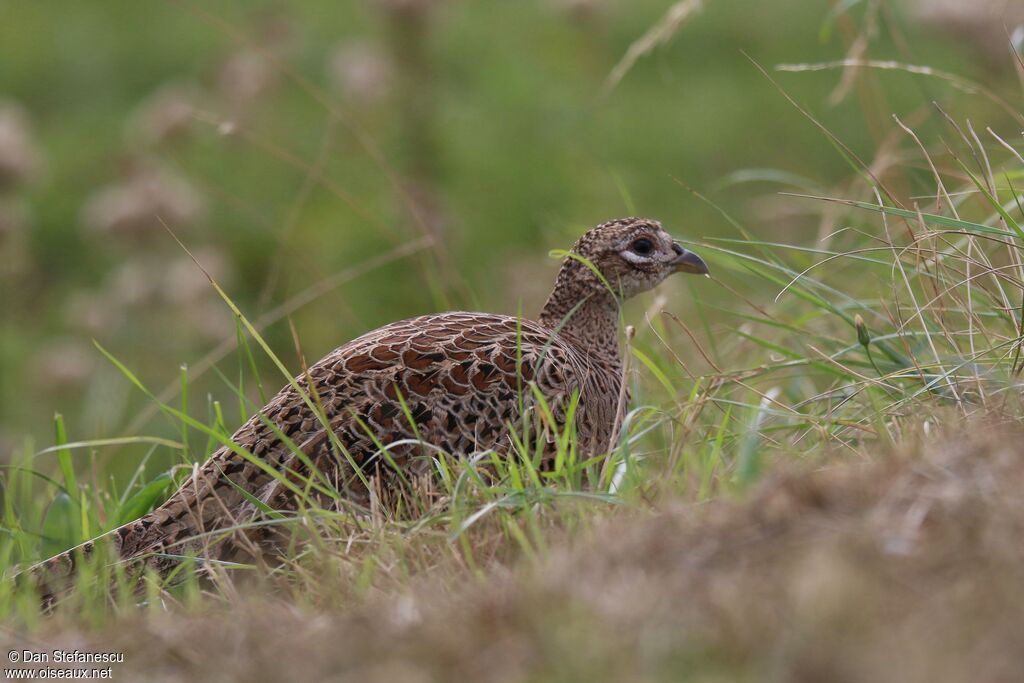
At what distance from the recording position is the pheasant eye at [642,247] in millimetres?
4363

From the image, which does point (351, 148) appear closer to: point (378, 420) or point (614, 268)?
point (614, 268)

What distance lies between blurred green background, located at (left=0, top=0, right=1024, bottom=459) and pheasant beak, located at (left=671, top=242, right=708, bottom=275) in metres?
2.44

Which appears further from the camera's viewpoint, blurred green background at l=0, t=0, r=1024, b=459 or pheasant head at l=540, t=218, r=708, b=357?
blurred green background at l=0, t=0, r=1024, b=459

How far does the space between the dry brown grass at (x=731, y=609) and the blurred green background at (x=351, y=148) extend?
453cm

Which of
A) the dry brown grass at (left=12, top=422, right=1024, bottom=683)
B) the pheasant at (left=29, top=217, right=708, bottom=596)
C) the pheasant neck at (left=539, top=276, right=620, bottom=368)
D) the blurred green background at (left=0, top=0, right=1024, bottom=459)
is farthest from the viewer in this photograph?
the blurred green background at (left=0, top=0, right=1024, bottom=459)

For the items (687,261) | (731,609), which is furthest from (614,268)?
(731,609)

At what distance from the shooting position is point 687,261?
4383mm

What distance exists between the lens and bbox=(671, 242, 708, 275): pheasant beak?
4.37 meters

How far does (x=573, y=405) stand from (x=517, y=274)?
3956 millimetres

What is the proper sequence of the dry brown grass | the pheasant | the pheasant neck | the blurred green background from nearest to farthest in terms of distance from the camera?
the dry brown grass → the pheasant → the pheasant neck → the blurred green background

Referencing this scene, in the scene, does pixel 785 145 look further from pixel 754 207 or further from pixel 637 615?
pixel 637 615

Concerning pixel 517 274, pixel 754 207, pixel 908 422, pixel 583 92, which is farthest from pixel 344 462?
pixel 583 92

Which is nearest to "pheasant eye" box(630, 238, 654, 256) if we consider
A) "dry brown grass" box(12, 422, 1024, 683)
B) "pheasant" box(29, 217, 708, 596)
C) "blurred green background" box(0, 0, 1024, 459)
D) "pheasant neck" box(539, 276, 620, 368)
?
"pheasant neck" box(539, 276, 620, 368)

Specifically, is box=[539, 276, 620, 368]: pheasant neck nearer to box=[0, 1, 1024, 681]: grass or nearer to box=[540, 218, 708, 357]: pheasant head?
box=[540, 218, 708, 357]: pheasant head
